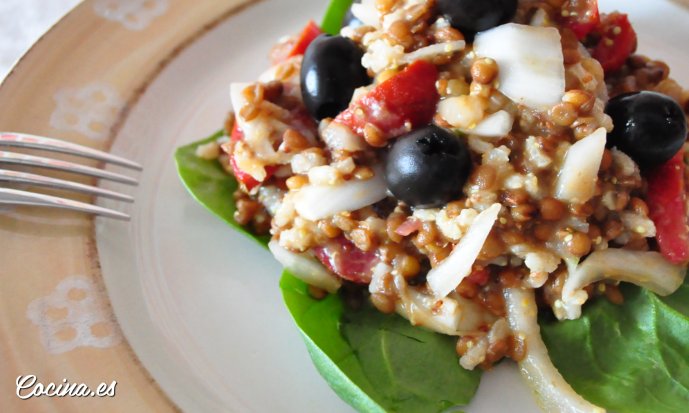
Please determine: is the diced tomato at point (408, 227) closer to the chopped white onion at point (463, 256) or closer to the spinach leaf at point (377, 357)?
the chopped white onion at point (463, 256)

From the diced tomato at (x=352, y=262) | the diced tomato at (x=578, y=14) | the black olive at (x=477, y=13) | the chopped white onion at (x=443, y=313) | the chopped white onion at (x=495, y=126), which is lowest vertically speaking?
the chopped white onion at (x=443, y=313)

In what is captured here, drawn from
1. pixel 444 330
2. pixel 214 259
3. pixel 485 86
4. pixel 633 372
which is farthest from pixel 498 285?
pixel 214 259

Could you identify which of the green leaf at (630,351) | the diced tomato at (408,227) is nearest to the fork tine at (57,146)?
the diced tomato at (408,227)

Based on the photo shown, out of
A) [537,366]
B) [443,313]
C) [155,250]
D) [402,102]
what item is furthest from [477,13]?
[155,250]

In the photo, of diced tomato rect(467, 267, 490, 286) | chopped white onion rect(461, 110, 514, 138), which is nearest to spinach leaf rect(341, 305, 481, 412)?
diced tomato rect(467, 267, 490, 286)

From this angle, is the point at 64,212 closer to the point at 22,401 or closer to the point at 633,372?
the point at 22,401

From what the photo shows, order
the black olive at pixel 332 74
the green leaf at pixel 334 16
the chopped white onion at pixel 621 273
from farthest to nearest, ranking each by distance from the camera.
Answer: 1. the green leaf at pixel 334 16
2. the black olive at pixel 332 74
3. the chopped white onion at pixel 621 273
